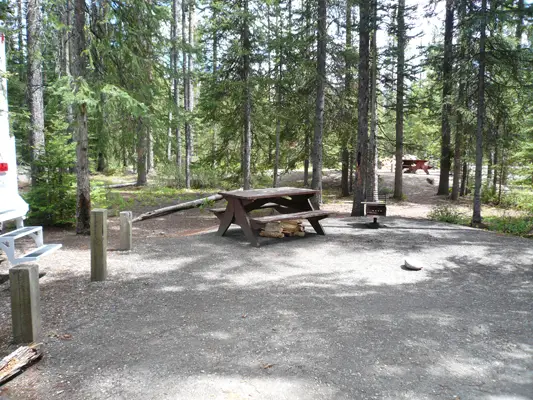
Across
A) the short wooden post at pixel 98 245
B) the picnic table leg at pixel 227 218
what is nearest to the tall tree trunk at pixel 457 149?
the picnic table leg at pixel 227 218

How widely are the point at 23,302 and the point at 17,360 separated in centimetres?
63

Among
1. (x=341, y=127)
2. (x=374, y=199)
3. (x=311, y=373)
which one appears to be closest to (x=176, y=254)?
(x=311, y=373)

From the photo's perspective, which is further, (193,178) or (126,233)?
(193,178)

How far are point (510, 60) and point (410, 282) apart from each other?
30.8 ft

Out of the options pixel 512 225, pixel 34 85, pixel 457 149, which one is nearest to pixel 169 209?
pixel 34 85

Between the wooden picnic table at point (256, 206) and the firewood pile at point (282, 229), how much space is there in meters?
0.23

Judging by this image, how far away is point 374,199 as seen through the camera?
557 inches

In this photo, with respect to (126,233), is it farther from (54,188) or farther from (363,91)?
(363,91)

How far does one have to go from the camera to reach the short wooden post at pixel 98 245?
5.78 meters

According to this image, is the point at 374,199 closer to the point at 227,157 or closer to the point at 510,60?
the point at 510,60

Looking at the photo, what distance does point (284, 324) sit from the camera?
14.3 ft

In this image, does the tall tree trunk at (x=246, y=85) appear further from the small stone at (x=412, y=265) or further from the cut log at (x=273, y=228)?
the small stone at (x=412, y=265)

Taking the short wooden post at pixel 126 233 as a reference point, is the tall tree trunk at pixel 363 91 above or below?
above

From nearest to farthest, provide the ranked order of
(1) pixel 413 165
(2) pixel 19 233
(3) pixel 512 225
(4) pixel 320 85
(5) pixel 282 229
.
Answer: (2) pixel 19 233, (5) pixel 282 229, (3) pixel 512 225, (4) pixel 320 85, (1) pixel 413 165
